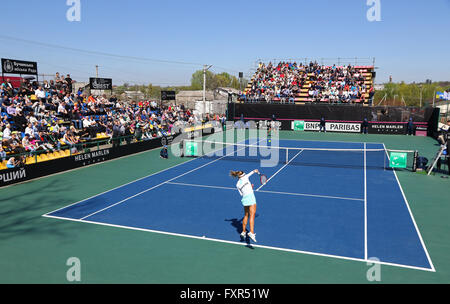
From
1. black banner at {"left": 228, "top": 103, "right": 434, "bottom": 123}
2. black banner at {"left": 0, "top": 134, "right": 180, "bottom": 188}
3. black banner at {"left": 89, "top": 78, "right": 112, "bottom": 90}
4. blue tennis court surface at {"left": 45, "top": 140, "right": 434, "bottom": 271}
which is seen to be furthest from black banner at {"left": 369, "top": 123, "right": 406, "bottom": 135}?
black banner at {"left": 89, "top": 78, "right": 112, "bottom": 90}

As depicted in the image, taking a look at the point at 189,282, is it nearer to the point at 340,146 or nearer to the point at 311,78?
the point at 340,146

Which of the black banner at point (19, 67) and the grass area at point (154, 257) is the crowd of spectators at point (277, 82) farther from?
the grass area at point (154, 257)

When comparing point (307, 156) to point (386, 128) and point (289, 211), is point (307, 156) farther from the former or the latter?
point (386, 128)

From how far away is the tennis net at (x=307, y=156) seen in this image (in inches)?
822

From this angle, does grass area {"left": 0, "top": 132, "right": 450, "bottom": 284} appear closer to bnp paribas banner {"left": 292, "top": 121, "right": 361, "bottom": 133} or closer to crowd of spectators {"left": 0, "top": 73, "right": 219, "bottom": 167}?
crowd of spectators {"left": 0, "top": 73, "right": 219, "bottom": 167}

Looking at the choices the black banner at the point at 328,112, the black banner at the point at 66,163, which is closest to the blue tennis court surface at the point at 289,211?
the black banner at the point at 66,163

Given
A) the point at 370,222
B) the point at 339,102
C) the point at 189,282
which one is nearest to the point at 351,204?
the point at 370,222

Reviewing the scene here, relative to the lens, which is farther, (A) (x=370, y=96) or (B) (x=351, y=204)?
(A) (x=370, y=96)

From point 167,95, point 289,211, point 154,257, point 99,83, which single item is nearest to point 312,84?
point 167,95

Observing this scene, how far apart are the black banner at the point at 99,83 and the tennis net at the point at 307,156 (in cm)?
1285

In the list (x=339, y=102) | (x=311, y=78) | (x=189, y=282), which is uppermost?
(x=311, y=78)

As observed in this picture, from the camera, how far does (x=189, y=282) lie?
792 cm
